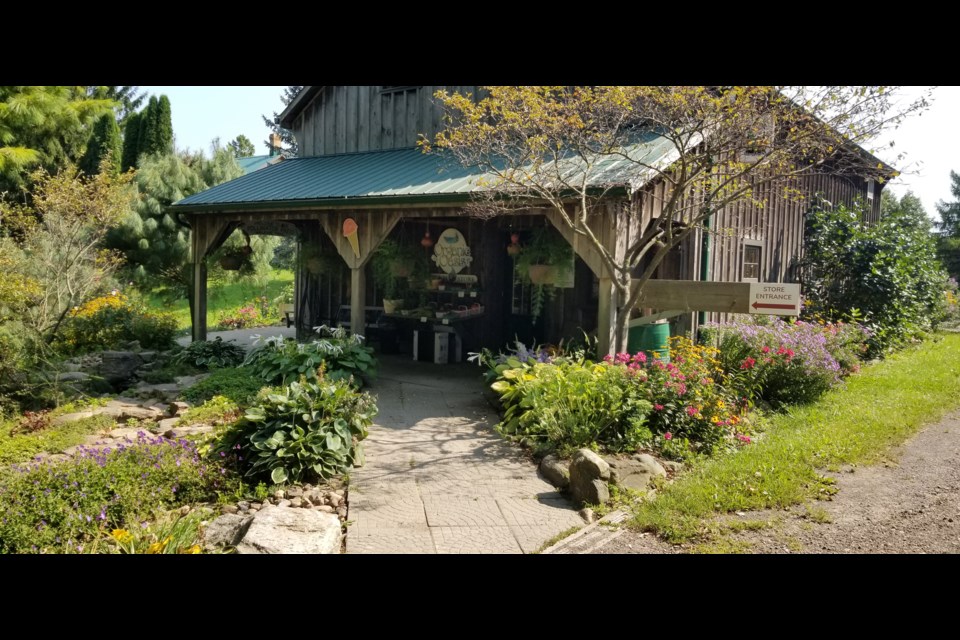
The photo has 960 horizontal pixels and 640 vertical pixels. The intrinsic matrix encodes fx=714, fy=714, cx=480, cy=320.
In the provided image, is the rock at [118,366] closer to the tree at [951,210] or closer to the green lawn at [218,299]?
the green lawn at [218,299]

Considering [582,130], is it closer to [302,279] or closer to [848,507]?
[848,507]

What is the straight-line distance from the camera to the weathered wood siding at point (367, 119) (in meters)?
13.1

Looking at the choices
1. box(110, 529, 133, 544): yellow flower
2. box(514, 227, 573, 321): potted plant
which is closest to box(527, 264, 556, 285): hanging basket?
box(514, 227, 573, 321): potted plant

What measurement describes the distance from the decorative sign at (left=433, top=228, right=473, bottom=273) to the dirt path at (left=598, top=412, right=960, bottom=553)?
6.97 meters

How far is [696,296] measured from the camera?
7.72m

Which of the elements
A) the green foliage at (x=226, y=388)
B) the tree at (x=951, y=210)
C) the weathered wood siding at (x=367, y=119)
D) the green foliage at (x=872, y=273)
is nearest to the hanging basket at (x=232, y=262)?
the weathered wood siding at (x=367, y=119)

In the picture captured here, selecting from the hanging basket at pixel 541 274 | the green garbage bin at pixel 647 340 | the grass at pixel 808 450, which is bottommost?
the grass at pixel 808 450

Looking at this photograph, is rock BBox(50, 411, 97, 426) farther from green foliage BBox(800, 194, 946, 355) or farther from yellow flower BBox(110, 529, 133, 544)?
green foliage BBox(800, 194, 946, 355)

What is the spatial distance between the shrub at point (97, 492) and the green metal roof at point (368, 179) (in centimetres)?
479

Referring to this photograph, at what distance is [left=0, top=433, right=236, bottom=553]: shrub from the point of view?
4.33 meters

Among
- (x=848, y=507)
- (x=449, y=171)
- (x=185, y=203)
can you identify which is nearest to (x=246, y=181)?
(x=185, y=203)

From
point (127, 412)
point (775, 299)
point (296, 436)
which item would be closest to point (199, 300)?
point (127, 412)

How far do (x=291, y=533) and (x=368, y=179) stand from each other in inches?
303
